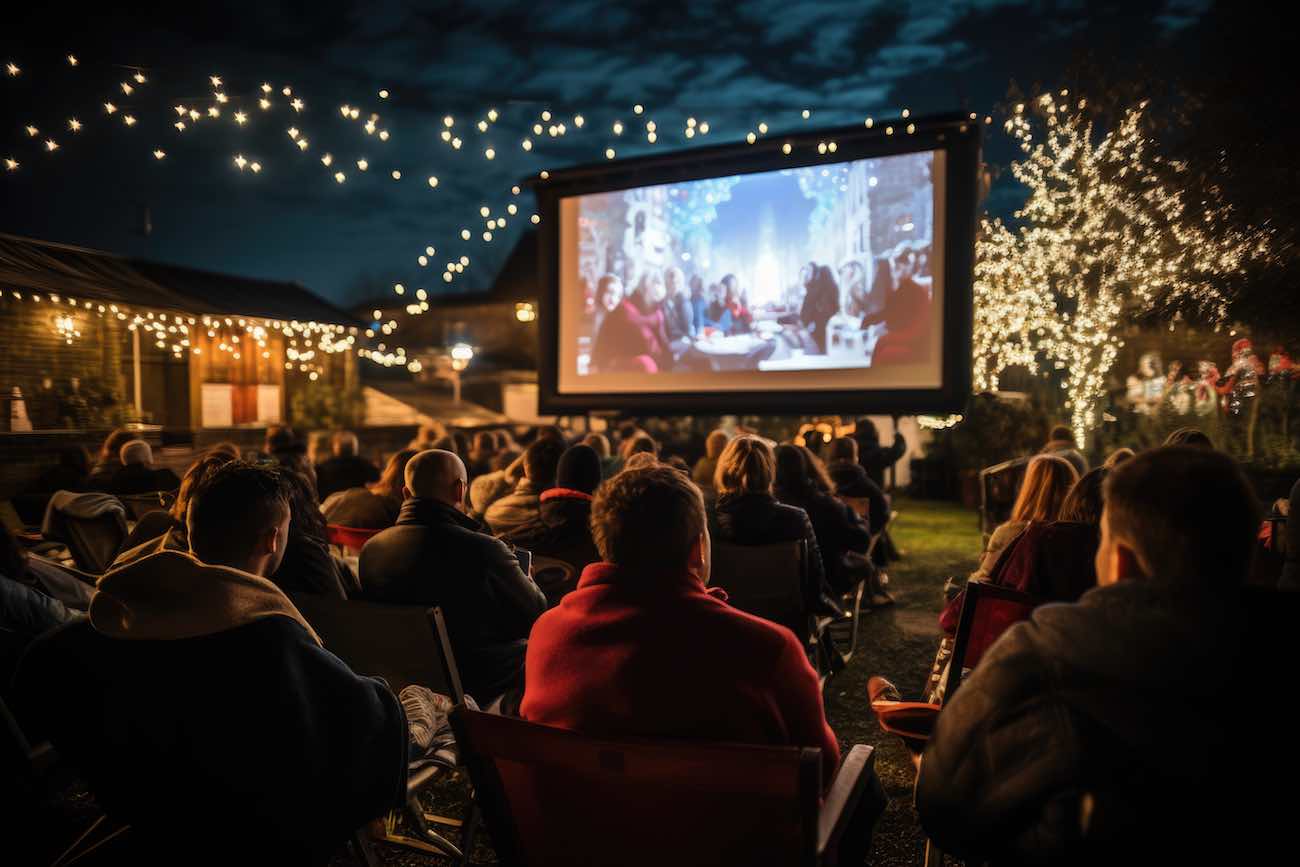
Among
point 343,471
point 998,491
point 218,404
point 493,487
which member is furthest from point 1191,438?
point 218,404

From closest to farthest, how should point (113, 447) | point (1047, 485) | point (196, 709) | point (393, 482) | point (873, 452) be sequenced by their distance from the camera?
point (196, 709) → point (1047, 485) → point (393, 482) → point (113, 447) → point (873, 452)

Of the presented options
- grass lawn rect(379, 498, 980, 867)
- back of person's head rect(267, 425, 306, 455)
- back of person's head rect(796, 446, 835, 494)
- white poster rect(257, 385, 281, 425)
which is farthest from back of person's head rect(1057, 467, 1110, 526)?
white poster rect(257, 385, 281, 425)

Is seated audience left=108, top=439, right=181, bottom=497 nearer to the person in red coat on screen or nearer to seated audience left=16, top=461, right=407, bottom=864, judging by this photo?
seated audience left=16, top=461, right=407, bottom=864

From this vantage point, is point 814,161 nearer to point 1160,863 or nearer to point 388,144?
point 388,144

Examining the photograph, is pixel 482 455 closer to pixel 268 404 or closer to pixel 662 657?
pixel 662 657

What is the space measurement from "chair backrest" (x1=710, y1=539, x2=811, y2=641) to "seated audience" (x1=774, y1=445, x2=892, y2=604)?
3.60 feet

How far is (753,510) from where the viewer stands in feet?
11.5

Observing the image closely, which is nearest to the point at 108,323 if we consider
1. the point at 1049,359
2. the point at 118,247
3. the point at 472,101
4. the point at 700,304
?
the point at 118,247

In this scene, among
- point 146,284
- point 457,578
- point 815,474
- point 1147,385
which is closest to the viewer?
point 457,578

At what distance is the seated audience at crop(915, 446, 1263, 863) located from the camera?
103cm

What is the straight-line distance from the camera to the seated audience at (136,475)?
493 centimetres

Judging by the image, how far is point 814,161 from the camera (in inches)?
274

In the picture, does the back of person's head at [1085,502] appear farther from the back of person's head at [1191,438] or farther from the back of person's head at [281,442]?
the back of person's head at [281,442]

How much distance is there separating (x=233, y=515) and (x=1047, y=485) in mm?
2948
